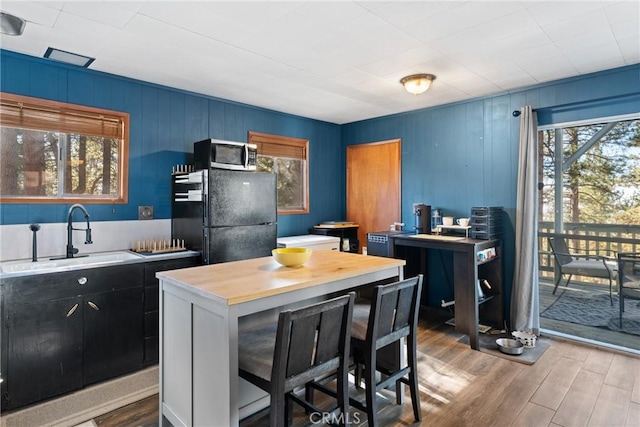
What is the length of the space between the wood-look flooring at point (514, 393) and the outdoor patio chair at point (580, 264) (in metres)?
0.65

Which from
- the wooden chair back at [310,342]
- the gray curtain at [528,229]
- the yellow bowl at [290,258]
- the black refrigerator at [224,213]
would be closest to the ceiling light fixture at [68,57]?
the black refrigerator at [224,213]

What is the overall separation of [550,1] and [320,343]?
2279 millimetres

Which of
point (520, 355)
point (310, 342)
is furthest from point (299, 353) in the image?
point (520, 355)

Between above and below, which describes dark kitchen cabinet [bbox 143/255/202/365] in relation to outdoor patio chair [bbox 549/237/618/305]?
below

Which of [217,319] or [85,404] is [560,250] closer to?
[217,319]

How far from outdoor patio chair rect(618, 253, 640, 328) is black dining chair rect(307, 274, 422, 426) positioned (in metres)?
2.29

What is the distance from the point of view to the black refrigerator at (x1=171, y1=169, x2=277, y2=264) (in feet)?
10.4

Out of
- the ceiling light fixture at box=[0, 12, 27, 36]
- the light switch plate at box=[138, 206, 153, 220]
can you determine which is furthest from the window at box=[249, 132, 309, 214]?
the ceiling light fixture at box=[0, 12, 27, 36]

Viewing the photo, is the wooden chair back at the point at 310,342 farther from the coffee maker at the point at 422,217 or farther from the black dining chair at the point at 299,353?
the coffee maker at the point at 422,217

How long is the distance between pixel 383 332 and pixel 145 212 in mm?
2526

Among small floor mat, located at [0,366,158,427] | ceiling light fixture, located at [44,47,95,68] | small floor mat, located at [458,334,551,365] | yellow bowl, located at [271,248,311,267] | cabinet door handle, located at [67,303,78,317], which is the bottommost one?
small floor mat, located at [0,366,158,427]

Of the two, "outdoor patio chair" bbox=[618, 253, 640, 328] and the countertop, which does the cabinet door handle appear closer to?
the countertop

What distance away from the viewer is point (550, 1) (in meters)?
2.08

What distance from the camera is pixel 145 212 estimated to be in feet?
11.2
